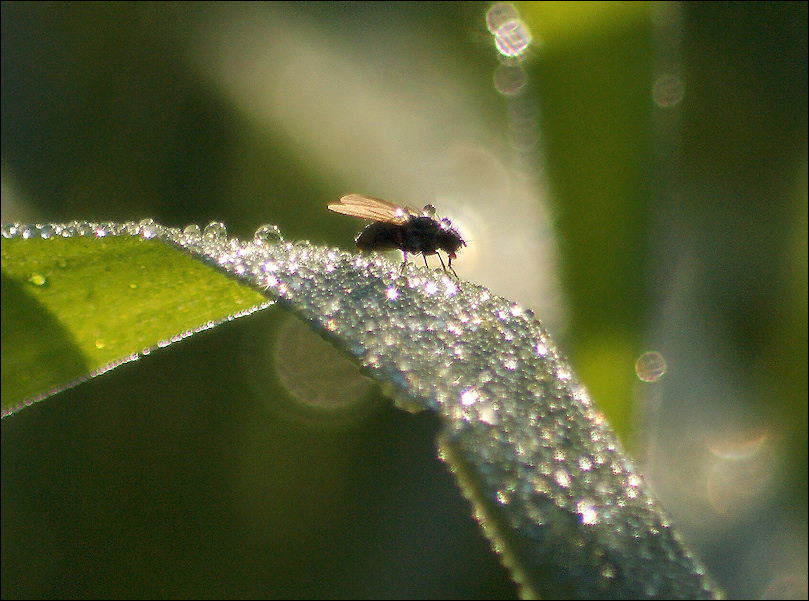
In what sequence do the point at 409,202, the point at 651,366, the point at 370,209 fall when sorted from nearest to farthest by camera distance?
the point at 370,209
the point at 651,366
the point at 409,202

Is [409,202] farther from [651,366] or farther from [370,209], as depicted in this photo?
[651,366]

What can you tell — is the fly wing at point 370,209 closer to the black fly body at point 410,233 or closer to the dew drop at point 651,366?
the black fly body at point 410,233

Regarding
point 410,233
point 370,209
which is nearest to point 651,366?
point 410,233

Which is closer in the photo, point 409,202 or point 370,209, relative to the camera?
point 370,209

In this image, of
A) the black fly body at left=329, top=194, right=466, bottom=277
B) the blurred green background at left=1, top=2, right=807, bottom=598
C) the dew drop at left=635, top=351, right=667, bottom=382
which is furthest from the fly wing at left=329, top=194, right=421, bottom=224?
the dew drop at left=635, top=351, right=667, bottom=382

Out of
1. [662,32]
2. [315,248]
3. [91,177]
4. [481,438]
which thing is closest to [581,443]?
[481,438]

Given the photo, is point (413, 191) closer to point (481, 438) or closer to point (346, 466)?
point (346, 466)
